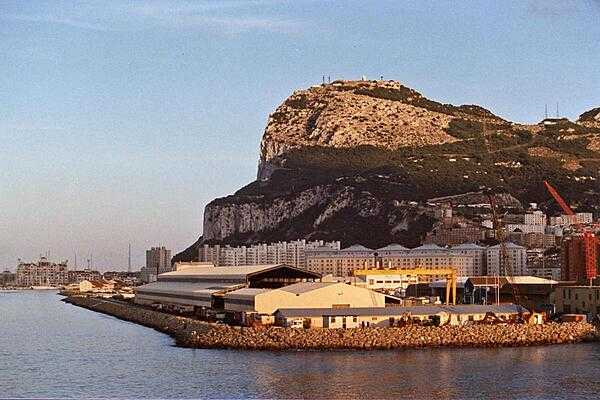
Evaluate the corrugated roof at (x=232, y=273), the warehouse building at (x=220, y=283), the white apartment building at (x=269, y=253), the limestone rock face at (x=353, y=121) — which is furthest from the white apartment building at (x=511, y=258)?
the limestone rock face at (x=353, y=121)

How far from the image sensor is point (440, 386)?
80.2 feet

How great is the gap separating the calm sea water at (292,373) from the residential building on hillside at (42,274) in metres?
114

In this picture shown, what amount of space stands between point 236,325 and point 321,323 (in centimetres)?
367

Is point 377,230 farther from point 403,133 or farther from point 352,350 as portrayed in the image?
point 352,350

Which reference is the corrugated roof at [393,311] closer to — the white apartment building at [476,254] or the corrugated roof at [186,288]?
the corrugated roof at [186,288]

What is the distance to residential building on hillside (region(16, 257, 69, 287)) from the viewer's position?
148 meters

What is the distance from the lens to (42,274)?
490ft

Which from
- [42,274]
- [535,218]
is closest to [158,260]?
[42,274]

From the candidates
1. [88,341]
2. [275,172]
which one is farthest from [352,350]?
[275,172]

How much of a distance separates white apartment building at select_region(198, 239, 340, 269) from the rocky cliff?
9.77ft

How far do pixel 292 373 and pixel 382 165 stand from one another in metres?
72.3

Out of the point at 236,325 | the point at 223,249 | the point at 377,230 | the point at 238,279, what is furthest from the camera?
→ the point at 223,249

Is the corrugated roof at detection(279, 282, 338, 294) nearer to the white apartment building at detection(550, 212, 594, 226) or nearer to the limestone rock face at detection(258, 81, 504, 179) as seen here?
the white apartment building at detection(550, 212, 594, 226)

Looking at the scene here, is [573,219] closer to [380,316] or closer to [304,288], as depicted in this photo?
[304,288]
